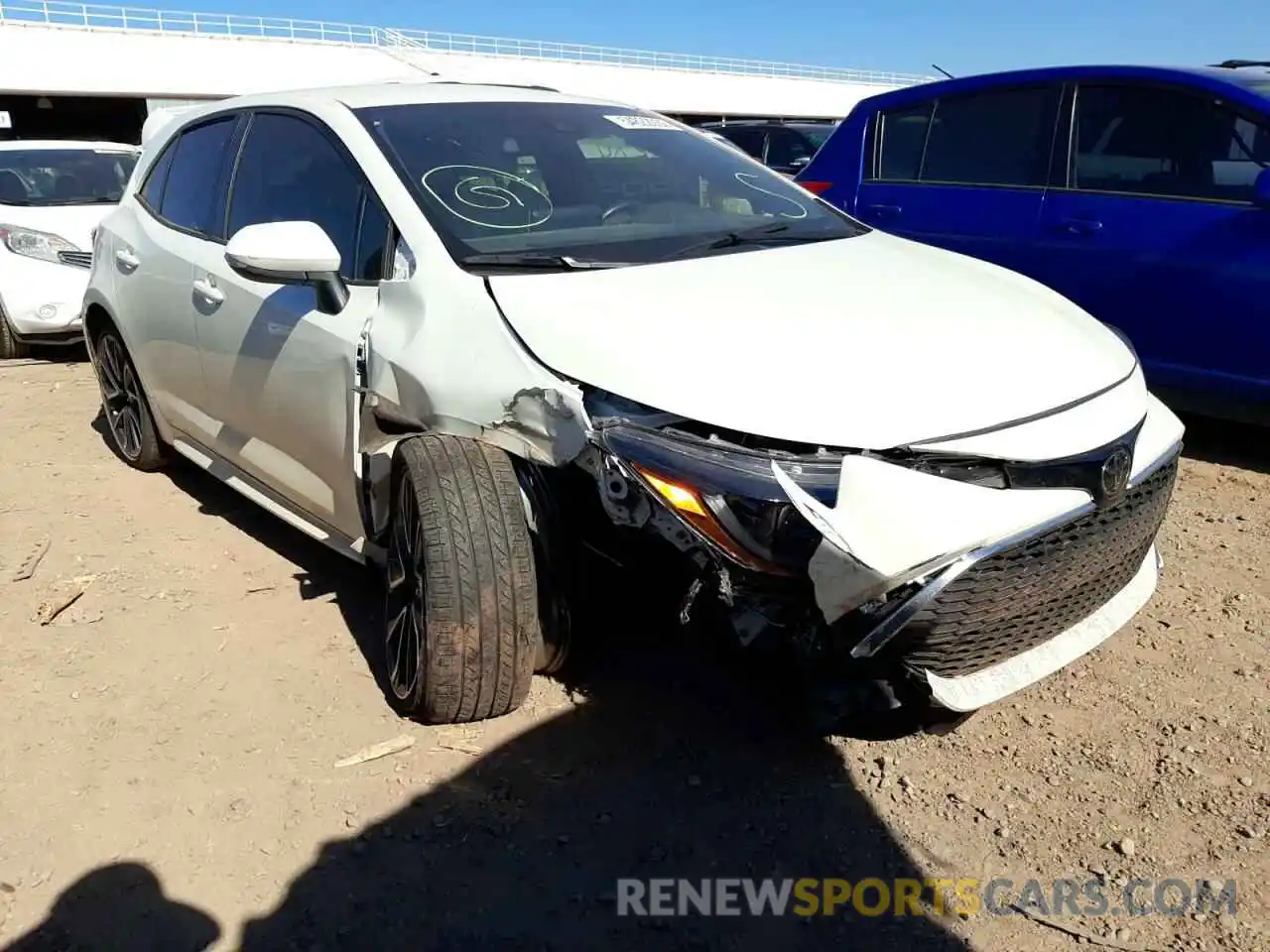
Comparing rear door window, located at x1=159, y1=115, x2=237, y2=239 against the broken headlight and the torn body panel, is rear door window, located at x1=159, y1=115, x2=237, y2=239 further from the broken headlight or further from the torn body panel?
the broken headlight

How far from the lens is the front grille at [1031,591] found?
204cm

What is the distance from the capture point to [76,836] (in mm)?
2447

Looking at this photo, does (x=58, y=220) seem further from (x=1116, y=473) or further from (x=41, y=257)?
(x=1116, y=473)

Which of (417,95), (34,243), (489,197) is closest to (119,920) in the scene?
(489,197)

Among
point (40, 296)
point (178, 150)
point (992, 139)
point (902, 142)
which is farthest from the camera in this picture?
point (40, 296)

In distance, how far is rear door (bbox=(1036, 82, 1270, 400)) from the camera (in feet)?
14.0

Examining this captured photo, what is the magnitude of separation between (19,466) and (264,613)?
241 cm

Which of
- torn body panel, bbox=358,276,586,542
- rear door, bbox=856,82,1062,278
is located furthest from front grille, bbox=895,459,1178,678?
rear door, bbox=856,82,1062,278

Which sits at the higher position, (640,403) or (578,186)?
(578,186)

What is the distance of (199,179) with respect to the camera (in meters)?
3.96

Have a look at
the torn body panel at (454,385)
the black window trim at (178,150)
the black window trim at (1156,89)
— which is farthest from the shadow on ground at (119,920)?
the black window trim at (1156,89)

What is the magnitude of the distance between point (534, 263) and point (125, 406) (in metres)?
2.97

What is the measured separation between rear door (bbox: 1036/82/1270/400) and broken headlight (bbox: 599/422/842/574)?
308 cm

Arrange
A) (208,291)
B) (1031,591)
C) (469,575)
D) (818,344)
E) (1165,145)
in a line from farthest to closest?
(1165,145) → (208,291) → (469,575) → (818,344) → (1031,591)
